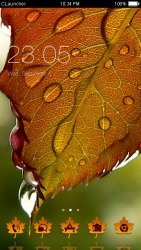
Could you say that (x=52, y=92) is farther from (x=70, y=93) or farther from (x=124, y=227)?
(x=124, y=227)

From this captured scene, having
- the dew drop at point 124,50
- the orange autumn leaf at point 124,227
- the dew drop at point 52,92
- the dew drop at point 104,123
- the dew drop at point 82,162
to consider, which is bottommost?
the orange autumn leaf at point 124,227

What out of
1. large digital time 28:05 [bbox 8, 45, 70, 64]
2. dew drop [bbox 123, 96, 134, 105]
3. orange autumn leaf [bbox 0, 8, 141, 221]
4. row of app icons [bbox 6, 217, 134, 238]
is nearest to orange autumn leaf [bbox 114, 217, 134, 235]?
row of app icons [bbox 6, 217, 134, 238]

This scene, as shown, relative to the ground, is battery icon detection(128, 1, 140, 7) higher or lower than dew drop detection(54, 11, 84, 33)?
higher

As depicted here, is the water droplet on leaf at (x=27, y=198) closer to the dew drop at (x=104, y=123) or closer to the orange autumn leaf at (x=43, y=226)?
the orange autumn leaf at (x=43, y=226)

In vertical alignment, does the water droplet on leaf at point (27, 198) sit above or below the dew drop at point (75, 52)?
below

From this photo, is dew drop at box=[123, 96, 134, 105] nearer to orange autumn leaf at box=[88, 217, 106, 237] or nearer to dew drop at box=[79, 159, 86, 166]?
dew drop at box=[79, 159, 86, 166]

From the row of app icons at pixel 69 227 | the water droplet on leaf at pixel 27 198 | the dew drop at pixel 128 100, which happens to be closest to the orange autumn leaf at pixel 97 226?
the row of app icons at pixel 69 227
